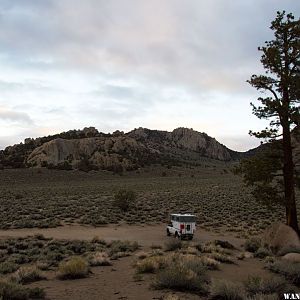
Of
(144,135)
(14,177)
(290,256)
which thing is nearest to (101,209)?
(290,256)

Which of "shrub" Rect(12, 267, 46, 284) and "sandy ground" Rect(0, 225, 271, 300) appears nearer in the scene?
"sandy ground" Rect(0, 225, 271, 300)

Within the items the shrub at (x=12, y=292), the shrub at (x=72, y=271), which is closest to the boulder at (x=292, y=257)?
the shrub at (x=72, y=271)

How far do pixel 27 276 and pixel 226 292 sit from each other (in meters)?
6.60

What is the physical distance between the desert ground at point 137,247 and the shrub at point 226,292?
37mm

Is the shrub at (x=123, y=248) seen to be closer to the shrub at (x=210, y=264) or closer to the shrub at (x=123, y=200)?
the shrub at (x=210, y=264)

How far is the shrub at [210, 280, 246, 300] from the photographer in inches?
392

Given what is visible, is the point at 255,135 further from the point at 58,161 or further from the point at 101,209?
the point at 58,161

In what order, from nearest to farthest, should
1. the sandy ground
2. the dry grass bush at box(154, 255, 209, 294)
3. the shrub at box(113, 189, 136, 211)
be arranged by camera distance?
the sandy ground → the dry grass bush at box(154, 255, 209, 294) → the shrub at box(113, 189, 136, 211)

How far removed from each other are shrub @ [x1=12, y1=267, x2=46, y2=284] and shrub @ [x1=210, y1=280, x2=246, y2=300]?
19.7 ft

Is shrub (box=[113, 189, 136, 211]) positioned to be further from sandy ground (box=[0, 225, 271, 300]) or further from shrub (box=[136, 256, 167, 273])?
shrub (box=[136, 256, 167, 273])

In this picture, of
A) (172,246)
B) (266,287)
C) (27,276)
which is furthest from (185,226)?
(266,287)

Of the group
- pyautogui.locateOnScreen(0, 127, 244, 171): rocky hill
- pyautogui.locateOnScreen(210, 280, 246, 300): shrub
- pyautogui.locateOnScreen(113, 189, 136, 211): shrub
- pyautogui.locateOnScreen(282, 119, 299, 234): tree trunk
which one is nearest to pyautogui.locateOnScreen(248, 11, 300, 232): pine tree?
pyautogui.locateOnScreen(282, 119, 299, 234): tree trunk

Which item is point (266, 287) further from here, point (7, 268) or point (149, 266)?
point (7, 268)

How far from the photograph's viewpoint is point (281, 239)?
21.0 m
